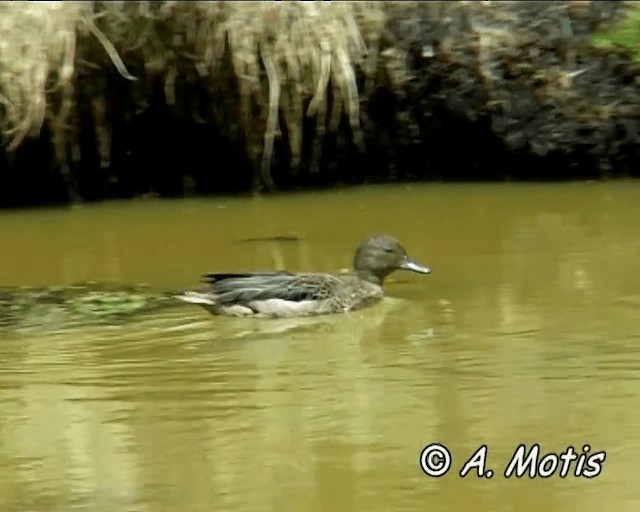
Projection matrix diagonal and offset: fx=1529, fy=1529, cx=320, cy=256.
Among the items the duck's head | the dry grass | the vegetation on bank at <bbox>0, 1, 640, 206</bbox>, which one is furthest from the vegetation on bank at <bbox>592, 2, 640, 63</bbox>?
the duck's head

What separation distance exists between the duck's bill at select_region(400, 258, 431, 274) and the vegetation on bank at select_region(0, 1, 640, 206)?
2831 mm

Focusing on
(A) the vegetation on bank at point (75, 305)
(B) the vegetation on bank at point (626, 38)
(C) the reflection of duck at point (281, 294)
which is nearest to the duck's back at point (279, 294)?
(C) the reflection of duck at point (281, 294)

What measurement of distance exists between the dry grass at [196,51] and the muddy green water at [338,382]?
1.41 meters

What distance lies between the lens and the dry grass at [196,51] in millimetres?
10203

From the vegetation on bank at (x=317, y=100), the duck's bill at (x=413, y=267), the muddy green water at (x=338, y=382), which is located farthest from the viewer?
the vegetation on bank at (x=317, y=100)

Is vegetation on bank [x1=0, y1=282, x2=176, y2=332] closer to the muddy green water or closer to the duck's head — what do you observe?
the muddy green water

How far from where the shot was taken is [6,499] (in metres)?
4.59

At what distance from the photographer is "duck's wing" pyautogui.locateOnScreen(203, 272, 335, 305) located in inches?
282

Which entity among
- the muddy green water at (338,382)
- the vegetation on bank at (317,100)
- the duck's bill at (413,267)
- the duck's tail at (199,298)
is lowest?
the muddy green water at (338,382)

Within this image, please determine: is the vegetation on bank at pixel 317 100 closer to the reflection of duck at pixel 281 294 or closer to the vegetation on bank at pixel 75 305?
the vegetation on bank at pixel 75 305

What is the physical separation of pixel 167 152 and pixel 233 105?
2.41 feet

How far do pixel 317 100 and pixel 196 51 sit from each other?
0.91 m

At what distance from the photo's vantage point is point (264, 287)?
23.7 ft

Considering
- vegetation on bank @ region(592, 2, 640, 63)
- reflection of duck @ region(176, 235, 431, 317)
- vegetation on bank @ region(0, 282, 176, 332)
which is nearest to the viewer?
vegetation on bank @ region(0, 282, 176, 332)
